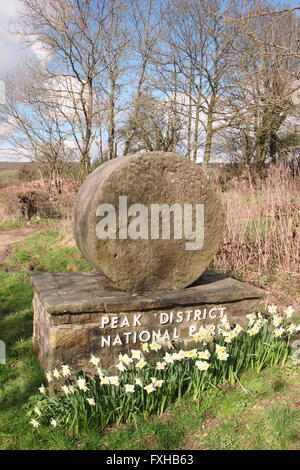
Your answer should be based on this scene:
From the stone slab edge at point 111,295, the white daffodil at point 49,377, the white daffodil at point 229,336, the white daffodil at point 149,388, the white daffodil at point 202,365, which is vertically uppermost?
the stone slab edge at point 111,295

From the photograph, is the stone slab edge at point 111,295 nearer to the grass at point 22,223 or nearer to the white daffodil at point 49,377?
the white daffodil at point 49,377

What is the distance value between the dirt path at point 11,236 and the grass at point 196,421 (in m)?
5.81

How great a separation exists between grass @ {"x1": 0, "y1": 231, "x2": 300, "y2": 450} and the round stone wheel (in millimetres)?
1077

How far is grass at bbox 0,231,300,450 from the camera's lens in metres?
2.54

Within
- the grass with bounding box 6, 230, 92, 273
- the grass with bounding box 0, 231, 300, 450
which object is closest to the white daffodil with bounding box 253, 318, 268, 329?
the grass with bounding box 0, 231, 300, 450

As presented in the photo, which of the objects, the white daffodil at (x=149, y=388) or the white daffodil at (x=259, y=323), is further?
the white daffodil at (x=259, y=323)

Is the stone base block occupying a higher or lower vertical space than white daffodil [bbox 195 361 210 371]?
higher

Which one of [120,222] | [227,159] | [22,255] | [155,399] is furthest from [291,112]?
[155,399]

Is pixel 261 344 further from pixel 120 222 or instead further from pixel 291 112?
pixel 291 112

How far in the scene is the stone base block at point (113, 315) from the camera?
312 cm

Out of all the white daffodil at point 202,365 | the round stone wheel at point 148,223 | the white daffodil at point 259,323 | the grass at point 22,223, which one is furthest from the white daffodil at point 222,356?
the grass at point 22,223

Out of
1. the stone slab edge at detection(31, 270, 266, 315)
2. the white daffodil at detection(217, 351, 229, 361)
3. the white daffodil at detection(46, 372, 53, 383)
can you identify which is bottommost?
the white daffodil at detection(46, 372, 53, 383)

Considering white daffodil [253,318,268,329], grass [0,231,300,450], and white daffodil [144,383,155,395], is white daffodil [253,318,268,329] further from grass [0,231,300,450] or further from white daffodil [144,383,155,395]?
white daffodil [144,383,155,395]

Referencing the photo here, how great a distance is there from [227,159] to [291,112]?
189 inches
